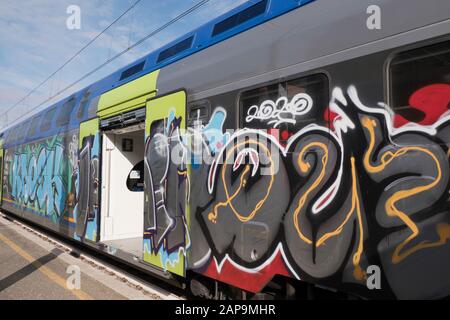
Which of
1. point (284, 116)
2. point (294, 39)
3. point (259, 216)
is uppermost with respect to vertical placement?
point (294, 39)

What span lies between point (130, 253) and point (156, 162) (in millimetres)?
1556

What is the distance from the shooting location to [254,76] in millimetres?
3646

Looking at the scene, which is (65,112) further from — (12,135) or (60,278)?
(12,135)

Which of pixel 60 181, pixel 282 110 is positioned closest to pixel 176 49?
pixel 282 110

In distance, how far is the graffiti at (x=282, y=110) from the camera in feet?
10.3

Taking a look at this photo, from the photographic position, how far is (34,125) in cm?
1068

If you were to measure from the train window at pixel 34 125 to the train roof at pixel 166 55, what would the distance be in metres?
0.10

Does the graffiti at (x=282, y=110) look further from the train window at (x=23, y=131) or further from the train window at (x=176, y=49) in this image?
the train window at (x=23, y=131)

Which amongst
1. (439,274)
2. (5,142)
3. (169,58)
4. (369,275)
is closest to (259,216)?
(369,275)

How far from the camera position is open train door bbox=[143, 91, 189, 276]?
4.48 meters

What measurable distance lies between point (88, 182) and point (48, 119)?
353 centimetres

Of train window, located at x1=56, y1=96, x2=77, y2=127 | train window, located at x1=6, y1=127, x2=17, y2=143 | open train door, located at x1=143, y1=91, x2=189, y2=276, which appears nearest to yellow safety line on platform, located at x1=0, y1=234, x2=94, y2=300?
open train door, located at x1=143, y1=91, x2=189, y2=276

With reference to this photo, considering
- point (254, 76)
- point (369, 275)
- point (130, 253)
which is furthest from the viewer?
point (130, 253)
